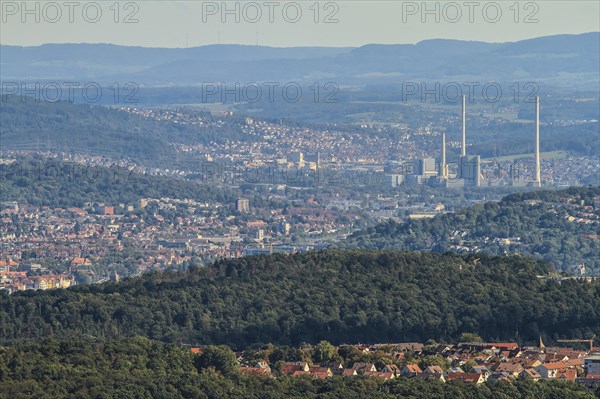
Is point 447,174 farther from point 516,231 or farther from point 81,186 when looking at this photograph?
point 516,231

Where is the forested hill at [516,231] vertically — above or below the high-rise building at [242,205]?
above

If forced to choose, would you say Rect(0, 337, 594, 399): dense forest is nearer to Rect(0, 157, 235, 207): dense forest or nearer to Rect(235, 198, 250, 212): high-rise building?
Rect(235, 198, 250, 212): high-rise building

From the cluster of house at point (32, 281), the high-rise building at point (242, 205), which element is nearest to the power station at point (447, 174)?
the high-rise building at point (242, 205)

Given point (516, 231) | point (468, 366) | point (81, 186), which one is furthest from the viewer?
point (81, 186)

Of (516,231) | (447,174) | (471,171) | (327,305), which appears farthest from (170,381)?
(447,174)

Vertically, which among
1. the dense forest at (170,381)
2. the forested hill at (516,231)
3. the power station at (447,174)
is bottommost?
the power station at (447,174)

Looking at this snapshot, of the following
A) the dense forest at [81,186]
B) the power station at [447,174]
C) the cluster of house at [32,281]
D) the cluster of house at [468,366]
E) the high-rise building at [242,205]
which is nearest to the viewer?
the cluster of house at [468,366]

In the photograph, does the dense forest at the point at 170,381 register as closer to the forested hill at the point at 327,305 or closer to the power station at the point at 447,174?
the forested hill at the point at 327,305
